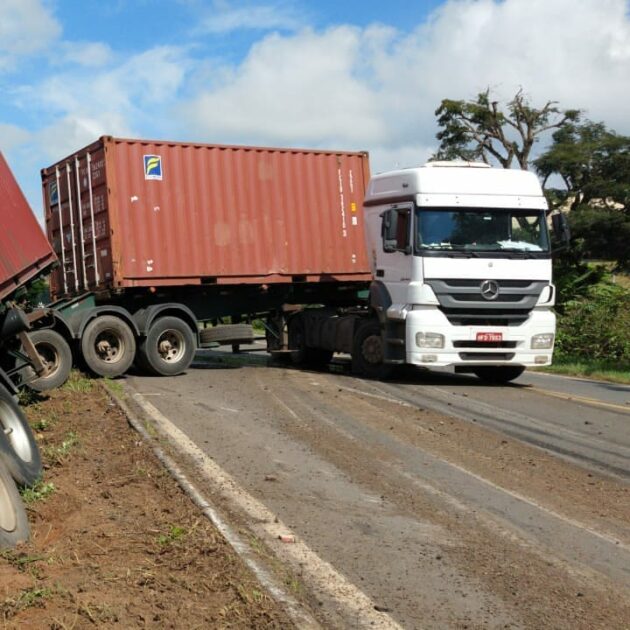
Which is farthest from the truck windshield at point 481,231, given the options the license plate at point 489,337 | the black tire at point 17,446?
the black tire at point 17,446

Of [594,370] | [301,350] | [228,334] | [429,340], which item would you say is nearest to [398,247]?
[429,340]

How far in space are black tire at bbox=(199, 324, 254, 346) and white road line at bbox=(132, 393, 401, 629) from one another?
7950 millimetres

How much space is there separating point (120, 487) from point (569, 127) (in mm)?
33142

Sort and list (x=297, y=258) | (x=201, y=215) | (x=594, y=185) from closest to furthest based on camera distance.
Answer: (x=201, y=215), (x=297, y=258), (x=594, y=185)

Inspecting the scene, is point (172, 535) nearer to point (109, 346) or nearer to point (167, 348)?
point (109, 346)

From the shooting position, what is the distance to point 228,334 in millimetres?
15461

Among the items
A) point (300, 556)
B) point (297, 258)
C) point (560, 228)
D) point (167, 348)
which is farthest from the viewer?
point (297, 258)

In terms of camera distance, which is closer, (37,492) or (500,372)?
(37,492)

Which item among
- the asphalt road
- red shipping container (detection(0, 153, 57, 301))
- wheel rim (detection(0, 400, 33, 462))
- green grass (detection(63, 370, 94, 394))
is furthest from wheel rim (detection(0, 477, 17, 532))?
green grass (detection(63, 370, 94, 394))

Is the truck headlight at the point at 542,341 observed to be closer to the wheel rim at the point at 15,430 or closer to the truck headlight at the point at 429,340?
the truck headlight at the point at 429,340

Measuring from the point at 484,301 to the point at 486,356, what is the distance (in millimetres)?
828

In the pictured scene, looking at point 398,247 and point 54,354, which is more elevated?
point 398,247

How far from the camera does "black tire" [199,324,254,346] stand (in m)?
15.3

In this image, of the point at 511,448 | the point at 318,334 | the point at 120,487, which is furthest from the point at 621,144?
the point at 120,487
